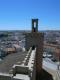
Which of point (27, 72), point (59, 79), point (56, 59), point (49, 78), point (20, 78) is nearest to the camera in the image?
point (20, 78)

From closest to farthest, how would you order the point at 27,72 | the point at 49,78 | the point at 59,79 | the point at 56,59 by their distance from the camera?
the point at 27,72, the point at 49,78, the point at 59,79, the point at 56,59

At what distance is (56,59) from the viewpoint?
36719 mm

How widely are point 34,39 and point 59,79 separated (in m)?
Result: 5.35

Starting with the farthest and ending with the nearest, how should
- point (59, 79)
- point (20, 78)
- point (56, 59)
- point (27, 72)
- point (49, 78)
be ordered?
point (56, 59)
point (59, 79)
point (49, 78)
point (27, 72)
point (20, 78)

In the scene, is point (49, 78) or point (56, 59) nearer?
point (49, 78)

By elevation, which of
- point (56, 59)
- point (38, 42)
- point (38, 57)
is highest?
point (38, 42)

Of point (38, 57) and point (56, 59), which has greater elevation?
point (38, 57)

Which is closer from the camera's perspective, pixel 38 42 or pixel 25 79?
pixel 25 79

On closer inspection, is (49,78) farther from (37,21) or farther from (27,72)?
(27,72)

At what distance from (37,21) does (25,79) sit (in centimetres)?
1340

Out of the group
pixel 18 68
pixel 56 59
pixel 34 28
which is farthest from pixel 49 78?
pixel 56 59

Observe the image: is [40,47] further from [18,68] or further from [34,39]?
[18,68]

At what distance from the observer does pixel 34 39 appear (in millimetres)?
17766

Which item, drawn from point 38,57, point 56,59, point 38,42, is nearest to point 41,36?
point 38,42
